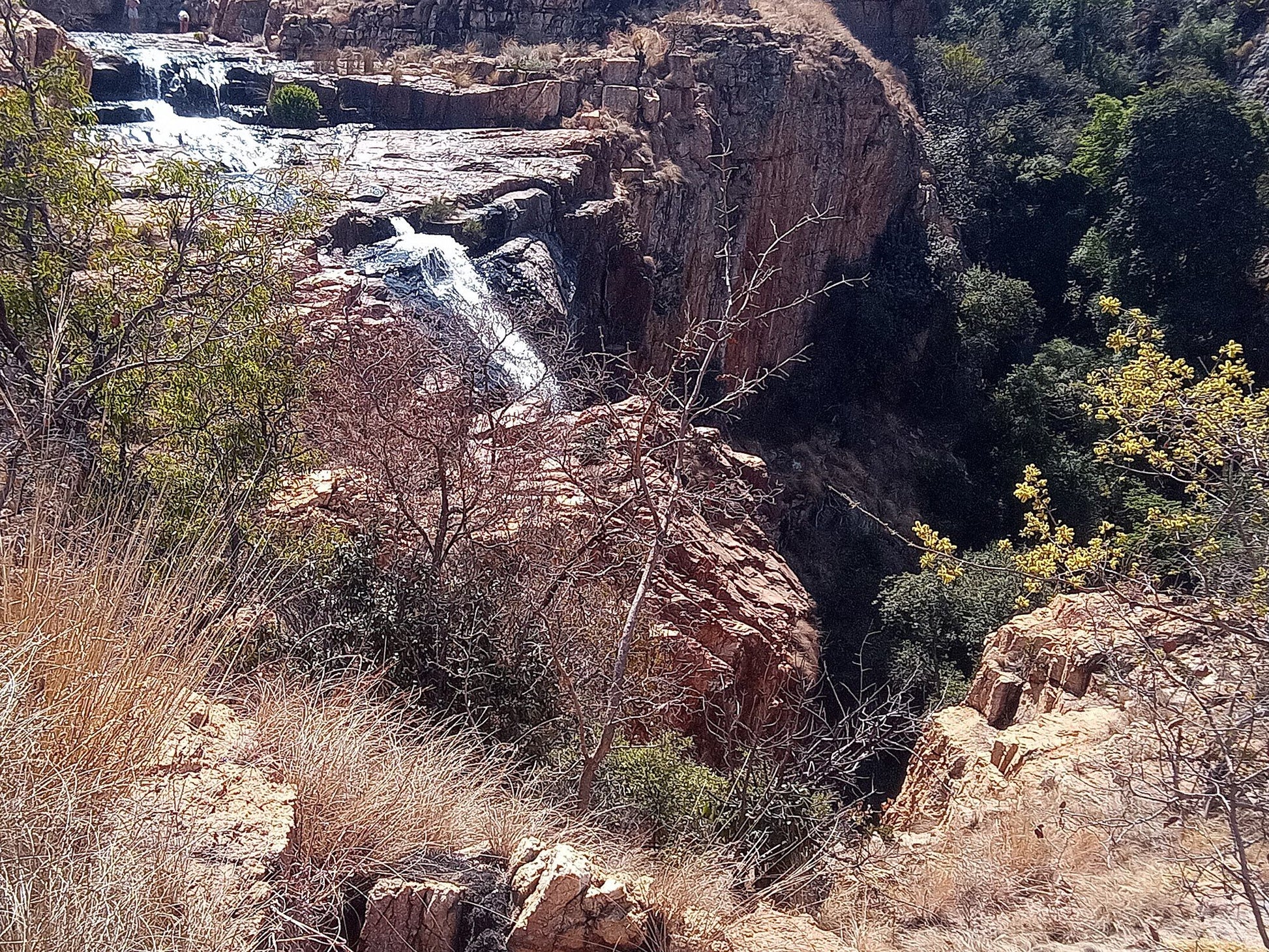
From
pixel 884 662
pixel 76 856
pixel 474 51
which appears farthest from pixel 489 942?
pixel 474 51

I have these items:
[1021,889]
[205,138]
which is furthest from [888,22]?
[1021,889]

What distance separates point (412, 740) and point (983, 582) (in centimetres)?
963

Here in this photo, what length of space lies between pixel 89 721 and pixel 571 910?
4.22 feet

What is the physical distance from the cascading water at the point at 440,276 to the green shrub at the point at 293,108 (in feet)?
17.9

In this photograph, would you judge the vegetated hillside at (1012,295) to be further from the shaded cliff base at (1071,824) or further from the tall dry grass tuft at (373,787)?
the tall dry grass tuft at (373,787)

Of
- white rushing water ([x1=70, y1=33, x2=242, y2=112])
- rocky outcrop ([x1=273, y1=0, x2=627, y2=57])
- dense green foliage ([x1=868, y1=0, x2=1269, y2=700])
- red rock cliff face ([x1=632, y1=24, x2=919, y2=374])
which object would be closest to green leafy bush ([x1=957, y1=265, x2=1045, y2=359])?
dense green foliage ([x1=868, y1=0, x2=1269, y2=700])

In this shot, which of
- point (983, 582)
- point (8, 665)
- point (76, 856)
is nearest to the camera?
point (76, 856)

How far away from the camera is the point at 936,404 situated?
18.5m

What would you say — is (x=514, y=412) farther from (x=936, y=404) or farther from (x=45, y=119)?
(x=936, y=404)

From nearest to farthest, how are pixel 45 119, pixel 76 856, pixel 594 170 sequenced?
pixel 76 856, pixel 45 119, pixel 594 170

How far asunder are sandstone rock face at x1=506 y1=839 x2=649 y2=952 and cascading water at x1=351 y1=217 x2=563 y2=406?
6662 mm

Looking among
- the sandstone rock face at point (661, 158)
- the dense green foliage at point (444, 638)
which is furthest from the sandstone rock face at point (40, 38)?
the dense green foliage at point (444, 638)

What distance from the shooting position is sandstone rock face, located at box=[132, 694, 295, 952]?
6.21 feet

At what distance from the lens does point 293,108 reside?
15.0 meters
